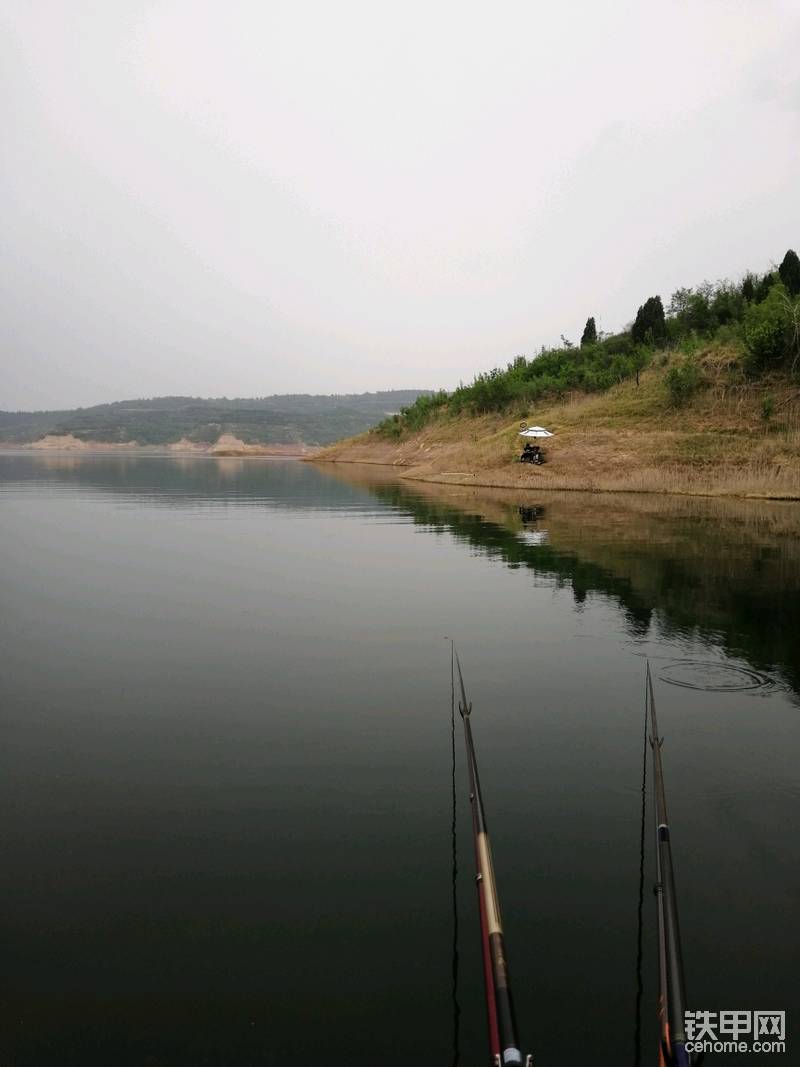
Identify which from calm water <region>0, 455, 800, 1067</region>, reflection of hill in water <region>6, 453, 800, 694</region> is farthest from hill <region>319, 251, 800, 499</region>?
calm water <region>0, 455, 800, 1067</region>

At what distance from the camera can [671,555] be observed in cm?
2416

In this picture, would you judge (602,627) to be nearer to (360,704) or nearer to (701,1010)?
(360,704)

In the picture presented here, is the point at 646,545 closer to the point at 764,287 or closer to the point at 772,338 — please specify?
the point at 772,338

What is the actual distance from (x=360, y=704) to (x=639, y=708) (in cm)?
414

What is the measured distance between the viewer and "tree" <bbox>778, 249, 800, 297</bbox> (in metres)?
65.9

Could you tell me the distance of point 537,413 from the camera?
238 feet

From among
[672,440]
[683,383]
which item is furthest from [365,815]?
[683,383]

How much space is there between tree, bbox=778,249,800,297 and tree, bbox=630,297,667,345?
1274 cm

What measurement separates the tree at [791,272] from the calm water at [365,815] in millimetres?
57427

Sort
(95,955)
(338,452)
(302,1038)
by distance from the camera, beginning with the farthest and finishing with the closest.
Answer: (338,452) → (95,955) → (302,1038)

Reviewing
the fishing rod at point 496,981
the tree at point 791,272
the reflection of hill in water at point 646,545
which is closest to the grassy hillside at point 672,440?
the reflection of hill in water at point 646,545

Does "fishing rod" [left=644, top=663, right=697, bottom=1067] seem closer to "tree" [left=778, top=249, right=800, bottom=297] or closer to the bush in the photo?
the bush

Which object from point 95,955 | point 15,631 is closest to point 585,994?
point 95,955

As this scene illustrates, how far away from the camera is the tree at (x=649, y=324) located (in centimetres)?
7781
